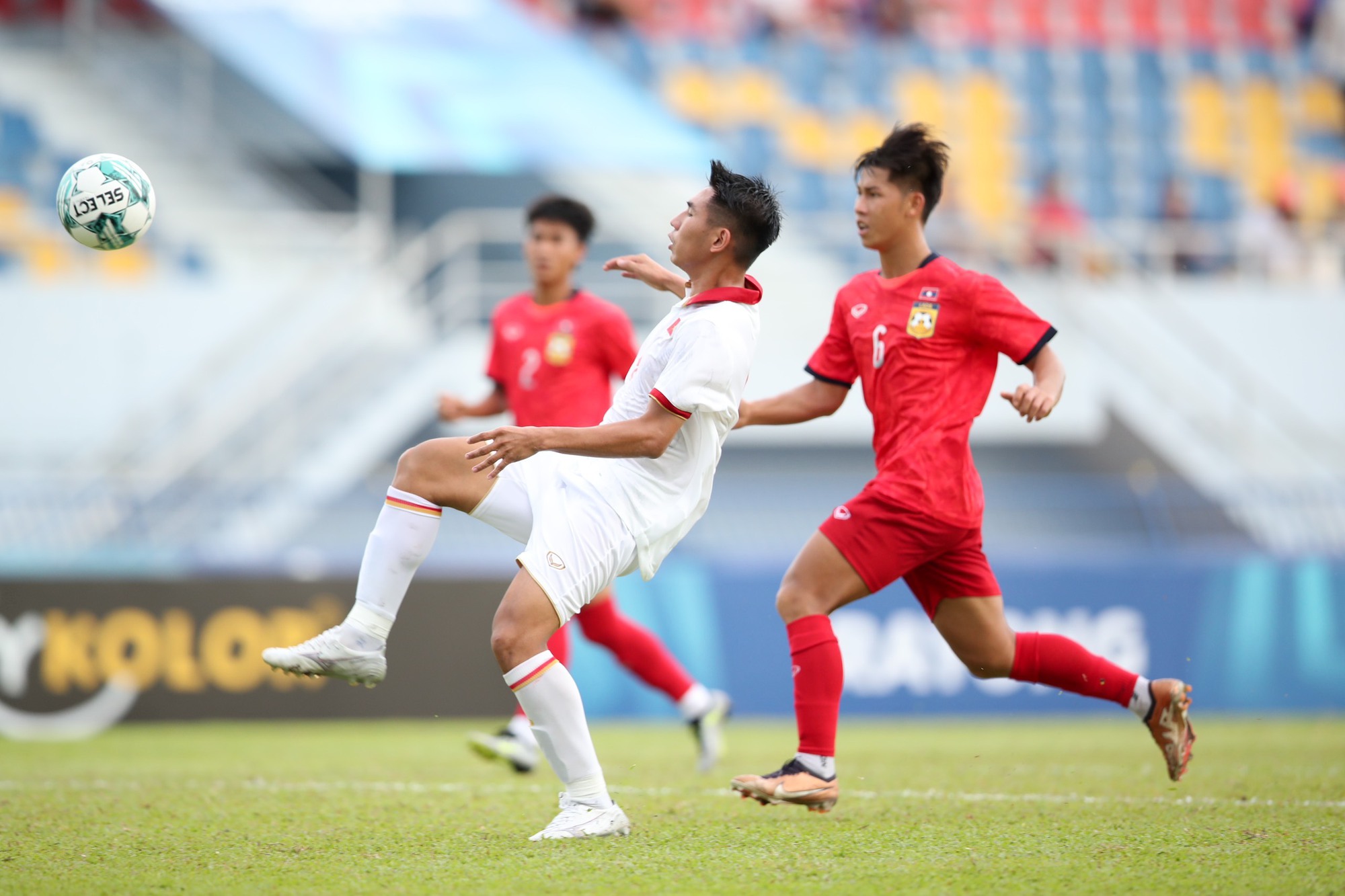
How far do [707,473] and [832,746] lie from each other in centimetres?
105

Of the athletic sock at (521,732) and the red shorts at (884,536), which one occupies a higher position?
the red shorts at (884,536)

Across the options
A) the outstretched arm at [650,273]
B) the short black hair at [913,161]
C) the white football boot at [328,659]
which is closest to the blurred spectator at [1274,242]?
the short black hair at [913,161]

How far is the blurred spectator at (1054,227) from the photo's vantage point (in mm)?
15906

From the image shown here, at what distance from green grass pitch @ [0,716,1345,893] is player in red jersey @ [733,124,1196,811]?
0.46 m

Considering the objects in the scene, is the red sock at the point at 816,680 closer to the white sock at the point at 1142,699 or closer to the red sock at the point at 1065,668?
the red sock at the point at 1065,668

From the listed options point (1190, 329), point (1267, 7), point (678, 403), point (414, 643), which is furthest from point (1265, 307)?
point (678, 403)

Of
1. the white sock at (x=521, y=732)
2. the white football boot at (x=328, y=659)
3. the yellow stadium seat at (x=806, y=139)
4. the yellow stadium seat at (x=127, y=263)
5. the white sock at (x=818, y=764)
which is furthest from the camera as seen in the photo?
the yellow stadium seat at (x=806, y=139)

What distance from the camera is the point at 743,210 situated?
196 inches

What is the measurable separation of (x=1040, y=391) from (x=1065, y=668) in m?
1.21

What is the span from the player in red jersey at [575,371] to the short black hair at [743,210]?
7.29 feet

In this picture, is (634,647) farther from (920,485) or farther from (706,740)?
(920,485)

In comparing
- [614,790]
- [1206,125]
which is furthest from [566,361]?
[1206,125]

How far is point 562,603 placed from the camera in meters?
4.74

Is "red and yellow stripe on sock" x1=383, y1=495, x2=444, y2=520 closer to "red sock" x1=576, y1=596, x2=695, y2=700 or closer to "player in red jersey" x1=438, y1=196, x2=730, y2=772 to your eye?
"player in red jersey" x1=438, y1=196, x2=730, y2=772
